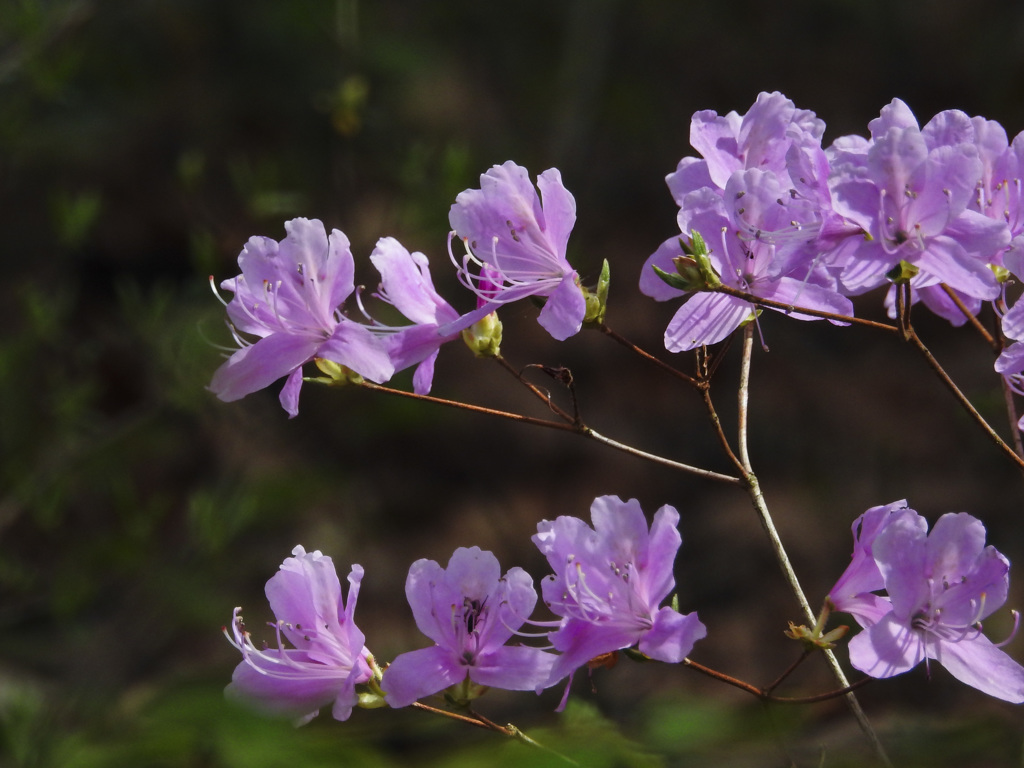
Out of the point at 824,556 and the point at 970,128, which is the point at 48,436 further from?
the point at 824,556

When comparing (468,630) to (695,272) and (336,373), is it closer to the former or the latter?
(336,373)

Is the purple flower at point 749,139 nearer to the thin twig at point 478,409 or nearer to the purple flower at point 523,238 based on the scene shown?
the purple flower at point 523,238

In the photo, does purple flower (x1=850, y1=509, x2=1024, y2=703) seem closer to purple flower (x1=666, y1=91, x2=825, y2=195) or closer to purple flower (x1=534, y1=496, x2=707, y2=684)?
purple flower (x1=534, y1=496, x2=707, y2=684)

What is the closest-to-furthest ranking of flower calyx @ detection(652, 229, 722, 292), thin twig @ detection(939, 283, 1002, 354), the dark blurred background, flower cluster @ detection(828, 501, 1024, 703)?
1. flower cluster @ detection(828, 501, 1024, 703)
2. flower calyx @ detection(652, 229, 722, 292)
3. thin twig @ detection(939, 283, 1002, 354)
4. the dark blurred background

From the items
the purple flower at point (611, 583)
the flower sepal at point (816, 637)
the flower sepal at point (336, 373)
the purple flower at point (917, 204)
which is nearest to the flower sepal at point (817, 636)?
→ the flower sepal at point (816, 637)

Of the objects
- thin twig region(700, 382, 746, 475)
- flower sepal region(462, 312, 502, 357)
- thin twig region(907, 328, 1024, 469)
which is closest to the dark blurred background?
flower sepal region(462, 312, 502, 357)

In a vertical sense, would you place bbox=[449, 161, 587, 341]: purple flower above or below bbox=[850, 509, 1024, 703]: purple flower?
above
